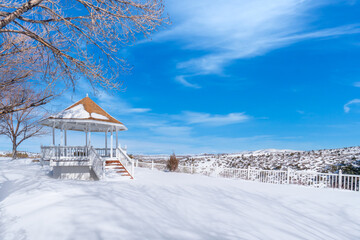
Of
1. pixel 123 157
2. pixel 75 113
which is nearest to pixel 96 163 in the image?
pixel 123 157

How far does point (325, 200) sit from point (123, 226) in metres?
8.66

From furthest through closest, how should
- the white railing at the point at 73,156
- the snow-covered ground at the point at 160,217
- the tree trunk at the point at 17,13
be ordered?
the white railing at the point at 73,156
the tree trunk at the point at 17,13
the snow-covered ground at the point at 160,217

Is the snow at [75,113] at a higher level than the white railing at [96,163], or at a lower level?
higher

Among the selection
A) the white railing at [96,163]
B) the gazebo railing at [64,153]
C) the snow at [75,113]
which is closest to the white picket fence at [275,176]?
the white railing at [96,163]

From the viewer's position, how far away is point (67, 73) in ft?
26.3

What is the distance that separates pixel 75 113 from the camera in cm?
1585

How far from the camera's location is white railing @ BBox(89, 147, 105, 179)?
1467 centimetres

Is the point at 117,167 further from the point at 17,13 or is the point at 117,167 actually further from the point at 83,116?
the point at 17,13

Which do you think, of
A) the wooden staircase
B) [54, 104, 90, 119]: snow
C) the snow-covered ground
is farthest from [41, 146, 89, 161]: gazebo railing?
the snow-covered ground

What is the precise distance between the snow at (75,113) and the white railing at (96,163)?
76.7 inches

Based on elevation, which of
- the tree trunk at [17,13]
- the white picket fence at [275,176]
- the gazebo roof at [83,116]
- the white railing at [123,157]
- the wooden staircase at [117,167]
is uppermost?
the tree trunk at [17,13]

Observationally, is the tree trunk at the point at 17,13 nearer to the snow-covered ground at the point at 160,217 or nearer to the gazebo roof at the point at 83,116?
the snow-covered ground at the point at 160,217

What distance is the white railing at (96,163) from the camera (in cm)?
Result: 1467

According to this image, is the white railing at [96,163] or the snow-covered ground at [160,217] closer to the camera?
the snow-covered ground at [160,217]
